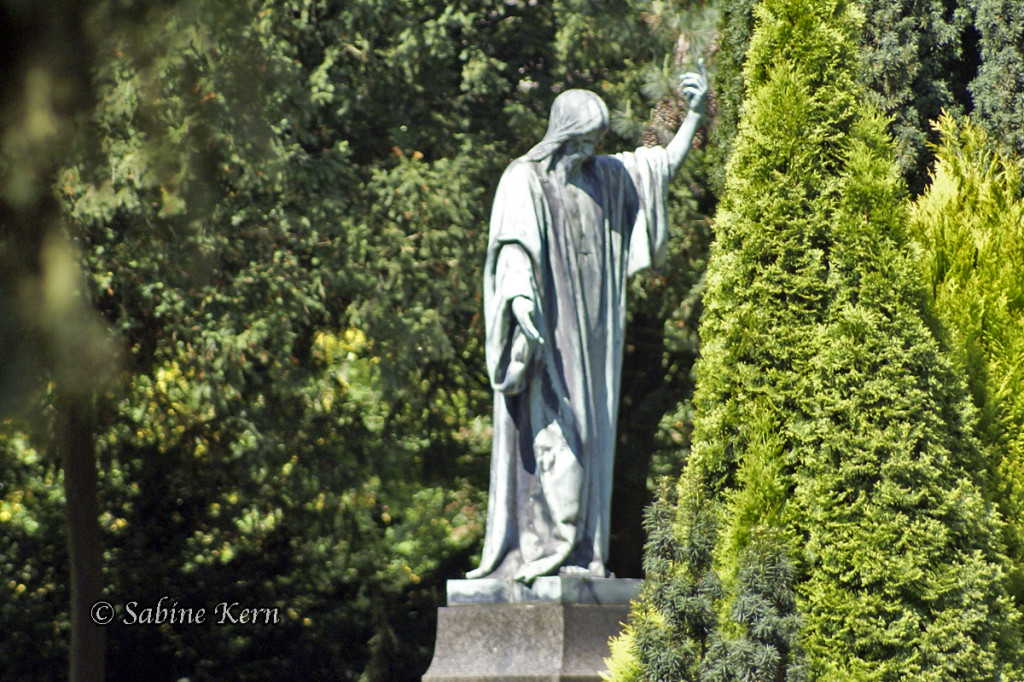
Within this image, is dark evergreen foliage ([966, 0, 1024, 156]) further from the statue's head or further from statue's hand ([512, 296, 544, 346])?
statue's hand ([512, 296, 544, 346])

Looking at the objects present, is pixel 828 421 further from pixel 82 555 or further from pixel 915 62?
pixel 82 555

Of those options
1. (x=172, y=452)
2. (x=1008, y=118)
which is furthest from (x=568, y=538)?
(x=172, y=452)

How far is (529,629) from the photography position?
5.10m

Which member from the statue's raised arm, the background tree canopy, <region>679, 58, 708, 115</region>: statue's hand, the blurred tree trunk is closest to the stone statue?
the statue's raised arm

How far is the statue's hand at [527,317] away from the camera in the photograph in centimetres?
534

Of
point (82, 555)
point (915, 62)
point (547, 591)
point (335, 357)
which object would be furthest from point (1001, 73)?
point (82, 555)

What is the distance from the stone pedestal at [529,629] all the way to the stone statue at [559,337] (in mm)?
109

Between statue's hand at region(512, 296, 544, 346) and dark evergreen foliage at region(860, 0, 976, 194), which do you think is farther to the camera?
dark evergreen foliage at region(860, 0, 976, 194)

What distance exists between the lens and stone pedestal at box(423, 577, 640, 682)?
16.4ft

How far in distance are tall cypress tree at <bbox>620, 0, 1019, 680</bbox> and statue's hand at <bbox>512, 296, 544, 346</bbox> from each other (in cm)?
68

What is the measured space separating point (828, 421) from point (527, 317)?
1276mm

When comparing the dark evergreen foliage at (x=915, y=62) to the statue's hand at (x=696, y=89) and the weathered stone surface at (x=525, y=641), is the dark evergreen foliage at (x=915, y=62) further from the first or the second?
the weathered stone surface at (x=525, y=641)

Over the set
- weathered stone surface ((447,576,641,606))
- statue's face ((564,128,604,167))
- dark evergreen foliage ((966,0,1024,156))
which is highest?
dark evergreen foliage ((966,0,1024,156))

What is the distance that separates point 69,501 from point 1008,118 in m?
8.29
